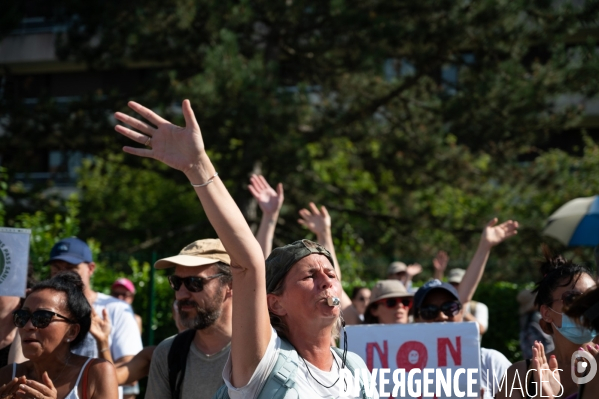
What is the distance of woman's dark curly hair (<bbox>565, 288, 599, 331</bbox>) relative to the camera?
99.3 inches

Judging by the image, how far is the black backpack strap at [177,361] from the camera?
13.7ft

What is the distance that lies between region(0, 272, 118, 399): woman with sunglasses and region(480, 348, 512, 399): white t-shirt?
216cm

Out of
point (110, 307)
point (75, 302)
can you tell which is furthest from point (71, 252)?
point (75, 302)

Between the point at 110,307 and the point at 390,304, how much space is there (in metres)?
2.02

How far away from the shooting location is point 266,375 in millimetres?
2844

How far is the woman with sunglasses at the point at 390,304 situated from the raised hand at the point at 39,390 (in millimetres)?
2884

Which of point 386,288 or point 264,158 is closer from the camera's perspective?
point 386,288

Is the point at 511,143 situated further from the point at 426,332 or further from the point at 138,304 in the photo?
the point at 426,332

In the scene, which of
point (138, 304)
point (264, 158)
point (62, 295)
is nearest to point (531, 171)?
point (264, 158)

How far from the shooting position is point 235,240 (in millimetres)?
2783

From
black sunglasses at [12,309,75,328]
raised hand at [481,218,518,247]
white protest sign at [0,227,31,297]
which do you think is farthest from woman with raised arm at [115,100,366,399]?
raised hand at [481,218,518,247]

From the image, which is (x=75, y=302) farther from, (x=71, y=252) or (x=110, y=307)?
(x=71, y=252)

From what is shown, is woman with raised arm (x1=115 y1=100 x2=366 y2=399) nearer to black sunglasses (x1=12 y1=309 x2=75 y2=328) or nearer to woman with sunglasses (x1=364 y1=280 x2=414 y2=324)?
black sunglasses (x1=12 y1=309 x2=75 y2=328)

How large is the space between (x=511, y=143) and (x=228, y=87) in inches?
202
